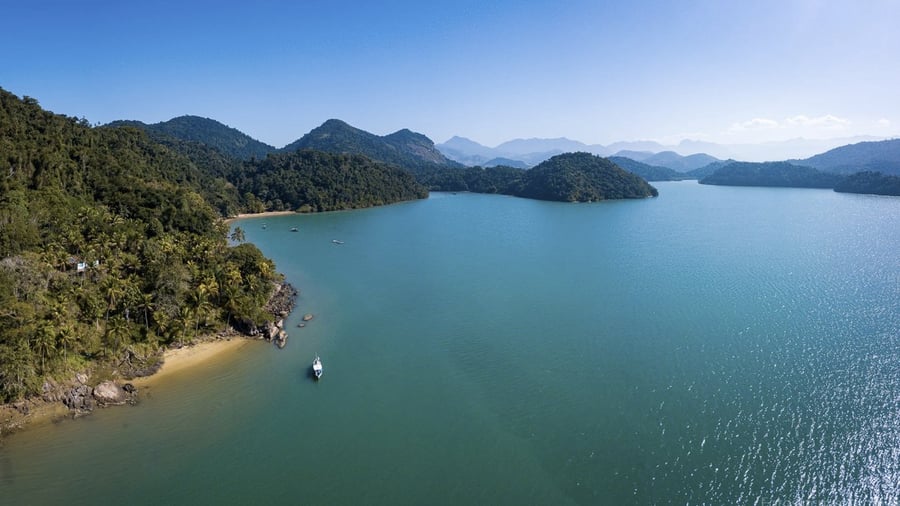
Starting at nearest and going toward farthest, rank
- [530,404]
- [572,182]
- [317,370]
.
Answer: [530,404] < [317,370] < [572,182]

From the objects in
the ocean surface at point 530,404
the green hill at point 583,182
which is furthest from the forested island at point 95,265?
the green hill at point 583,182

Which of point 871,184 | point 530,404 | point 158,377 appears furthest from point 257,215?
point 871,184

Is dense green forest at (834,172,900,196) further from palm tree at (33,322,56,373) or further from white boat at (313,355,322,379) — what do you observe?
palm tree at (33,322,56,373)

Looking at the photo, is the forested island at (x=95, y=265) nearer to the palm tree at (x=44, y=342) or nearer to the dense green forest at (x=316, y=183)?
the palm tree at (x=44, y=342)

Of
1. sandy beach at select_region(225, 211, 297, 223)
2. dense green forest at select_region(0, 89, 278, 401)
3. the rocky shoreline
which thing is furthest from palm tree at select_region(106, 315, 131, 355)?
sandy beach at select_region(225, 211, 297, 223)

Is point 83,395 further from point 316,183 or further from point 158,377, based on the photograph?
point 316,183

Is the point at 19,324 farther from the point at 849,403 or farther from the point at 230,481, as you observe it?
the point at 849,403
